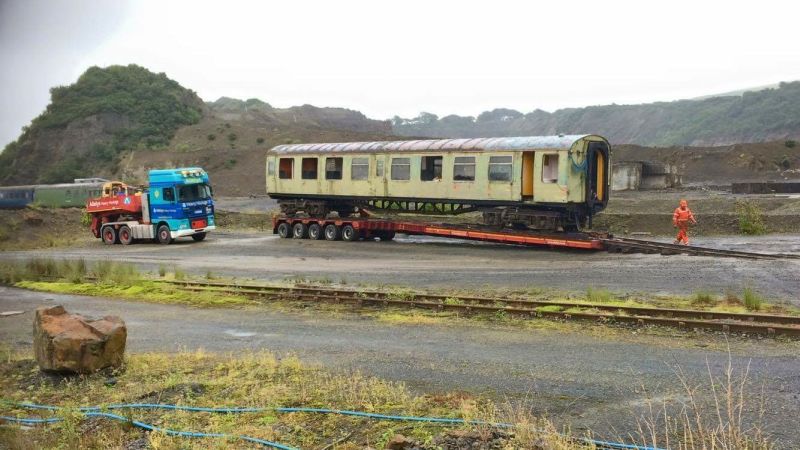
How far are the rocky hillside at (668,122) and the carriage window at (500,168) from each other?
255 ft

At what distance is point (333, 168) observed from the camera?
2680 centimetres

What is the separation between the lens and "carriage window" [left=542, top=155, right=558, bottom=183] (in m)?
21.2

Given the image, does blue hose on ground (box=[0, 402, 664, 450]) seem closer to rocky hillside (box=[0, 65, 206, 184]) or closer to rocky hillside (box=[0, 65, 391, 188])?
rocky hillside (box=[0, 65, 391, 188])

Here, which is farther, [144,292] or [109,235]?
[109,235]

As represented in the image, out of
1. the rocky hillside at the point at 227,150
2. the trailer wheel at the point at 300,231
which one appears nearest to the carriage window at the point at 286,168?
the trailer wheel at the point at 300,231

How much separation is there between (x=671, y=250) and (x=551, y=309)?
A: 28.0ft

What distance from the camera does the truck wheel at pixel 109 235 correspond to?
30266 millimetres

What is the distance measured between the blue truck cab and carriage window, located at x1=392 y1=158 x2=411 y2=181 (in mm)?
9350

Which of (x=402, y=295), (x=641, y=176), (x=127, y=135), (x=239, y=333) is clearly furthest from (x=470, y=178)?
(x=127, y=135)

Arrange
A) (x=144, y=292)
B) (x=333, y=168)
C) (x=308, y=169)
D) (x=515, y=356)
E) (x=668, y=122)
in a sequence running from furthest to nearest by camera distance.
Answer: (x=668, y=122)
(x=308, y=169)
(x=333, y=168)
(x=144, y=292)
(x=515, y=356)

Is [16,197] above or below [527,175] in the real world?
below

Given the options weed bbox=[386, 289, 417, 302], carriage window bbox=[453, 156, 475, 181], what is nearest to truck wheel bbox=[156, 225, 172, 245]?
carriage window bbox=[453, 156, 475, 181]

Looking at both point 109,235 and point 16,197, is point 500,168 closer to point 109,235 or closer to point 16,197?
point 109,235

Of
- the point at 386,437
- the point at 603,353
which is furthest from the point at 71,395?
the point at 603,353
